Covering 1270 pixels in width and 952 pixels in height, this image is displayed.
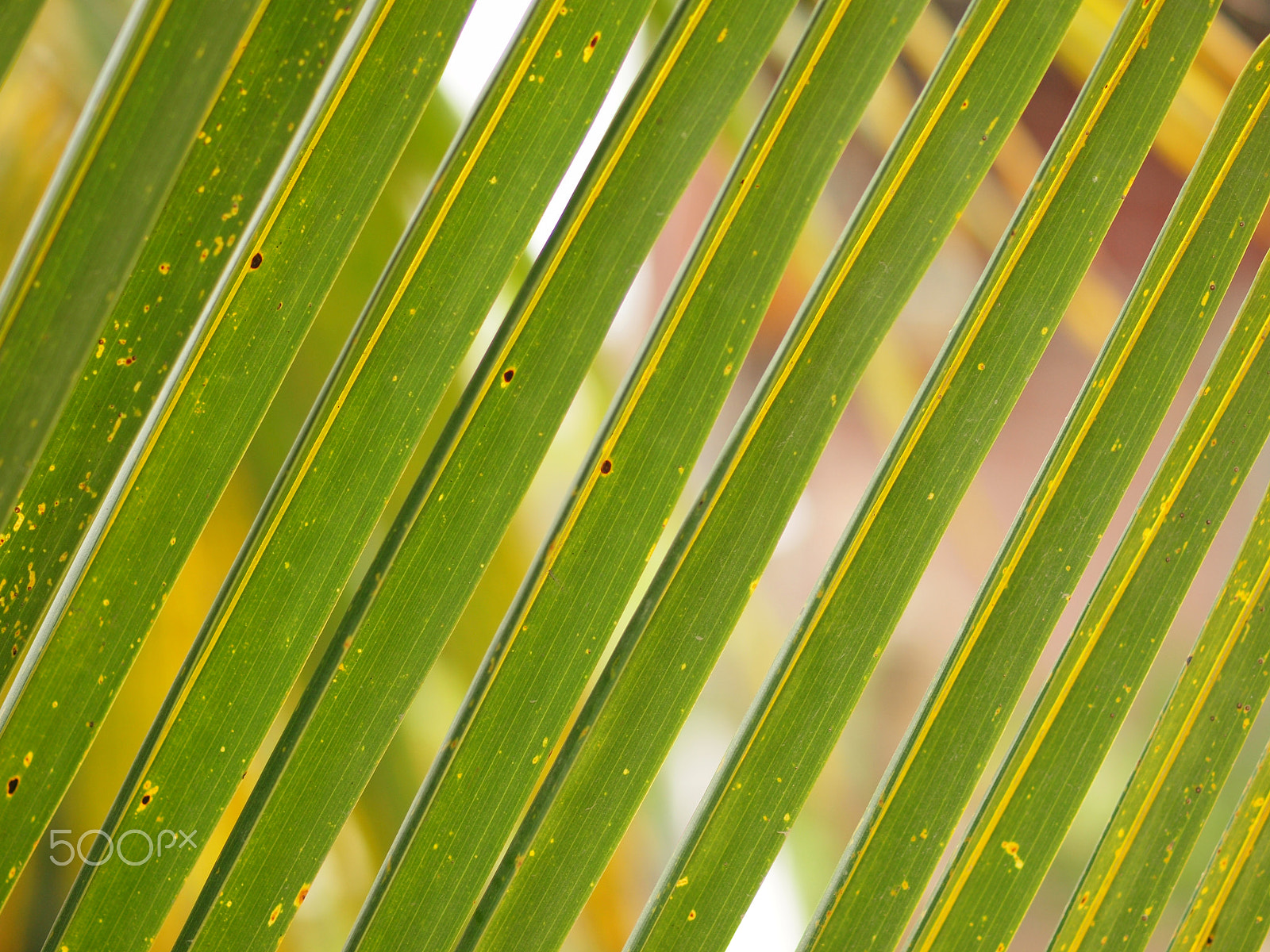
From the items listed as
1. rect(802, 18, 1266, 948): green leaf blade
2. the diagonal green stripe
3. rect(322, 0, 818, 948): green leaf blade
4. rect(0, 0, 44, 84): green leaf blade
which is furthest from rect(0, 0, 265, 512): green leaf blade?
the diagonal green stripe

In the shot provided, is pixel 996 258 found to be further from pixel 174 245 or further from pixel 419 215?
pixel 174 245

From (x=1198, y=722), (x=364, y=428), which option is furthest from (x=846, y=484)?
(x=364, y=428)

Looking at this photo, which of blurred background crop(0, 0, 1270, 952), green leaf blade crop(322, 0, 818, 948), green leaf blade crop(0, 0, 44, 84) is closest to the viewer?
green leaf blade crop(0, 0, 44, 84)

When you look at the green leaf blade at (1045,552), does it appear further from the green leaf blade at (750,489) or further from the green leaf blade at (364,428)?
the green leaf blade at (364,428)

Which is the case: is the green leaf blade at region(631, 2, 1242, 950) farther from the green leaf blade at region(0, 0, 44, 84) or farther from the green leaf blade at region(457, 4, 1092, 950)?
the green leaf blade at region(0, 0, 44, 84)

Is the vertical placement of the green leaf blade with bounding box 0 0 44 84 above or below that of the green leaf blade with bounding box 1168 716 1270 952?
above

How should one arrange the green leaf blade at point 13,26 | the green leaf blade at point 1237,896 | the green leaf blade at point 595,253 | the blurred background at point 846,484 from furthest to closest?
the blurred background at point 846,484 < the green leaf blade at point 1237,896 < the green leaf blade at point 595,253 < the green leaf blade at point 13,26

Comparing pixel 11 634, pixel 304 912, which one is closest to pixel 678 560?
pixel 11 634

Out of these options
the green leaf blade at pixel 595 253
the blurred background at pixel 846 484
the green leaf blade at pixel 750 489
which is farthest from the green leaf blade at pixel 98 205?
the blurred background at pixel 846 484
